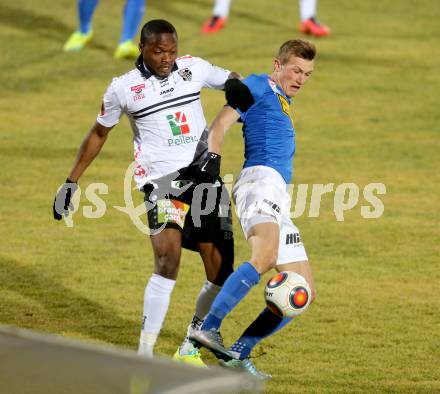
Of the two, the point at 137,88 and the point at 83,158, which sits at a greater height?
the point at 137,88

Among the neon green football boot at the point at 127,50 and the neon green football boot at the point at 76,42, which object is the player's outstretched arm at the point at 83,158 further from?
the neon green football boot at the point at 76,42

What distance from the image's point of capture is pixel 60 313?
883 centimetres

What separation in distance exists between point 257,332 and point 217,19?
526 inches

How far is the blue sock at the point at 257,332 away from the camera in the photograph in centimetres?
728

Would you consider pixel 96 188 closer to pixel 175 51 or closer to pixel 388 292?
pixel 388 292

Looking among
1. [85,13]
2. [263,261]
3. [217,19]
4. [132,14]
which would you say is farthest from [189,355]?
[217,19]

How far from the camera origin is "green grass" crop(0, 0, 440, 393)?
8320 millimetres

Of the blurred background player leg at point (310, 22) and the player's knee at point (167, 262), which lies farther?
the blurred background player leg at point (310, 22)

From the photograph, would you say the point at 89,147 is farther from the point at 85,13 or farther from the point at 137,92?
the point at 85,13

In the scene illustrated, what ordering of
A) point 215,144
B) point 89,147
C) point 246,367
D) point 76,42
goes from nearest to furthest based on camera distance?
1. point 215,144
2. point 246,367
3. point 89,147
4. point 76,42

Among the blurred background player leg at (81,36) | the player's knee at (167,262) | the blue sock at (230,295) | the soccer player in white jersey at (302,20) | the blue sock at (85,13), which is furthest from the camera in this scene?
the soccer player in white jersey at (302,20)

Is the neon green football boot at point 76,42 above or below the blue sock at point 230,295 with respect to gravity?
above

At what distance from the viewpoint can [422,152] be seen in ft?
48.0

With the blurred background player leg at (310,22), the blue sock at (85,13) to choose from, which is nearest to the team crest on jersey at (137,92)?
the blue sock at (85,13)
